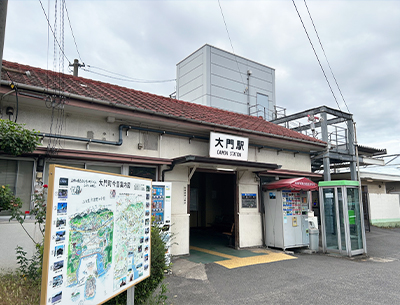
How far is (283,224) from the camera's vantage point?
380 inches

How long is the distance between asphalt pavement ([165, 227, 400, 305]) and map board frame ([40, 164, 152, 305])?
2362mm

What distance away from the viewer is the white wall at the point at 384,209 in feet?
60.4

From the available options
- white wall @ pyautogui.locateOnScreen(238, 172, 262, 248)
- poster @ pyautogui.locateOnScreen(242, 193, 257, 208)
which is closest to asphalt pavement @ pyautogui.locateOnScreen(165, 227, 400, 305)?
white wall @ pyautogui.locateOnScreen(238, 172, 262, 248)

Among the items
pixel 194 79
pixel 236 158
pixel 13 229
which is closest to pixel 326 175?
pixel 236 158

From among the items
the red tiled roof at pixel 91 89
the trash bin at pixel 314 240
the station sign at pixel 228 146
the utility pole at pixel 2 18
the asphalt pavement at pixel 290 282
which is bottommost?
the asphalt pavement at pixel 290 282

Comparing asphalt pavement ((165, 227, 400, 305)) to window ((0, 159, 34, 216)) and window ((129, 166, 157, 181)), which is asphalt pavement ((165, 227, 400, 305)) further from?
window ((0, 159, 34, 216))

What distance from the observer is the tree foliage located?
15.3 feet

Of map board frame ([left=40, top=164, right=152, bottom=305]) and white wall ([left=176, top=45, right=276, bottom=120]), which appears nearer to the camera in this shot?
map board frame ([left=40, top=164, right=152, bottom=305])

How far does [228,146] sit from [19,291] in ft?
20.7

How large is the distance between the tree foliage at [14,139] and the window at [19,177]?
1.78 m

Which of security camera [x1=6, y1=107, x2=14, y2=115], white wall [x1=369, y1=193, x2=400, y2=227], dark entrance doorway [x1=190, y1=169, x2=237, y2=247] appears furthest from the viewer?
white wall [x1=369, y1=193, x2=400, y2=227]

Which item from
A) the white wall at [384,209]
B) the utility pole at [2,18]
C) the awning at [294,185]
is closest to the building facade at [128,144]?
the awning at [294,185]

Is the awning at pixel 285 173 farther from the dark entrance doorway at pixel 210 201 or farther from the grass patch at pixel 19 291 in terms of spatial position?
the grass patch at pixel 19 291

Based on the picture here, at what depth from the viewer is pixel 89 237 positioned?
8.80 ft
